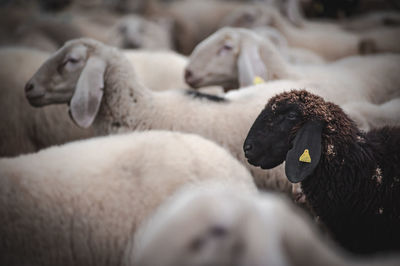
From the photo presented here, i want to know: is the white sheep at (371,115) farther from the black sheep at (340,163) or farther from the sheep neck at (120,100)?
the sheep neck at (120,100)

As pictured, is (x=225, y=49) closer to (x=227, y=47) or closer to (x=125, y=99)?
(x=227, y=47)

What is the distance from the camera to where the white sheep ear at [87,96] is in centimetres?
279

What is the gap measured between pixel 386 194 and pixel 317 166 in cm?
34

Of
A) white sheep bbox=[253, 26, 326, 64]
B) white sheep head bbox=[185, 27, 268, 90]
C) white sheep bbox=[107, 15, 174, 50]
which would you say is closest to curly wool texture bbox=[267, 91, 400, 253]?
white sheep head bbox=[185, 27, 268, 90]

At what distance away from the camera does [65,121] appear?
379 cm

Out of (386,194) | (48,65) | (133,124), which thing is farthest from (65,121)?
(386,194)

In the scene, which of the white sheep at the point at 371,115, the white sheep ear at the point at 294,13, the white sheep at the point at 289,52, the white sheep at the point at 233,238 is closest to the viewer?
the white sheep at the point at 233,238

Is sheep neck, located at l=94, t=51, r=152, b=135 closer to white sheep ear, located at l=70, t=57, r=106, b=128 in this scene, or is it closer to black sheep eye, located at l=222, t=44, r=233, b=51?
white sheep ear, located at l=70, t=57, r=106, b=128

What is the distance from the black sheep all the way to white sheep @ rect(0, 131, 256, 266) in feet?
0.85

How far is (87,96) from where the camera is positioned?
2811 mm

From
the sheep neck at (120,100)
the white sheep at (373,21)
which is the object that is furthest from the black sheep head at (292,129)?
the white sheep at (373,21)

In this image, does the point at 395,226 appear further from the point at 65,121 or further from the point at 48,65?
the point at 65,121

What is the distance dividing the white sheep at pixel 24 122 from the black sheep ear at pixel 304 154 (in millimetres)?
2123

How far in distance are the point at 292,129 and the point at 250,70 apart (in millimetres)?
1524
